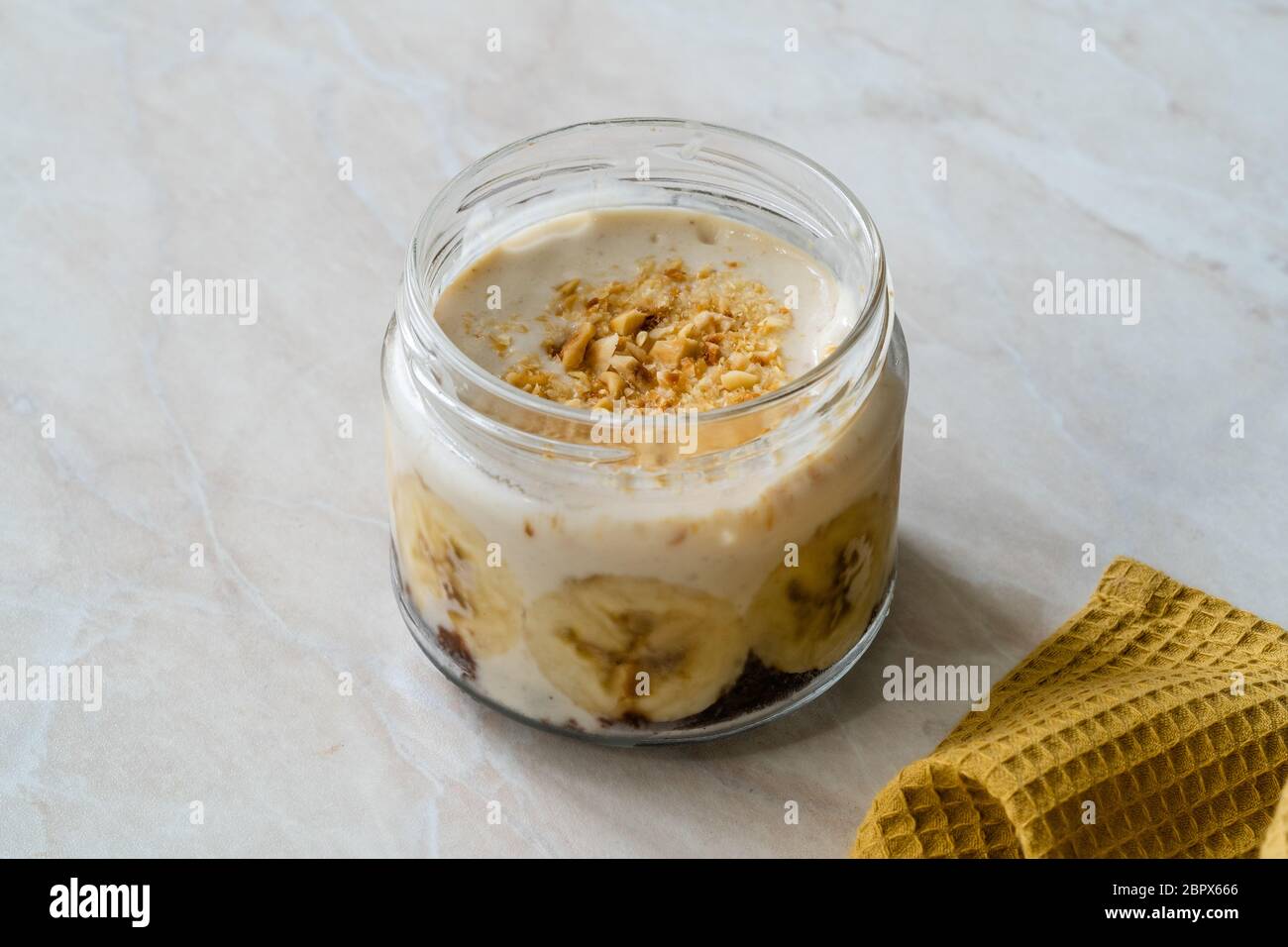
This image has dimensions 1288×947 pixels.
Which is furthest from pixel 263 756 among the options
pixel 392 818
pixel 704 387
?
pixel 704 387

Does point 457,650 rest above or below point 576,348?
below

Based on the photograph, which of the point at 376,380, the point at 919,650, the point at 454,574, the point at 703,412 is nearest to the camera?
the point at 703,412

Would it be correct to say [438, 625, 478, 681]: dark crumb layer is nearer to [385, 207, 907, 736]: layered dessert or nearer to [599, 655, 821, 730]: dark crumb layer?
[385, 207, 907, 736]: layered dessert

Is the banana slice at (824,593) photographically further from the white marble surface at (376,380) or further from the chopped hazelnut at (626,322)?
the chopped hazelnut at (626,322)

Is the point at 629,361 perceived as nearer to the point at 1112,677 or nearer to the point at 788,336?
the point at 788,336

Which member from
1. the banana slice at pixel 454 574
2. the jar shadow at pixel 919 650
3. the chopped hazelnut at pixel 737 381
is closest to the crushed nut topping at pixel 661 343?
the chopped hazelnut at pixel 737 381

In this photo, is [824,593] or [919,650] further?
[919,650]

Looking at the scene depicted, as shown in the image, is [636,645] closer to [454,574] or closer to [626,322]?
[454,574]

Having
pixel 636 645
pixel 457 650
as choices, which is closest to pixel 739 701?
pixel 636 645
